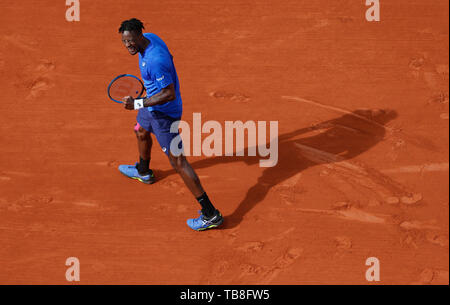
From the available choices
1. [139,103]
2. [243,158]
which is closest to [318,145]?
[243,158]

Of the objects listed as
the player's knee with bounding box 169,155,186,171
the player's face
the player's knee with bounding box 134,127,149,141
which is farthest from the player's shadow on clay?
the player's face

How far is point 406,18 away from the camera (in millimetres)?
7695

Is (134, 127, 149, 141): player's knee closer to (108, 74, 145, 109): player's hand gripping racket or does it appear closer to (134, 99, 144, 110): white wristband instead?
(108, 74, 145, 109): player's hand gripping racket

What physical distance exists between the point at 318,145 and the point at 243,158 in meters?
0.97

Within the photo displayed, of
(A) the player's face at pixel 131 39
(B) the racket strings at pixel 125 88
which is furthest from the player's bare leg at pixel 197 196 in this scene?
(A) the player's face at pixel 131 39

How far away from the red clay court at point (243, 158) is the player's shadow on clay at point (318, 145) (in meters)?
0.02

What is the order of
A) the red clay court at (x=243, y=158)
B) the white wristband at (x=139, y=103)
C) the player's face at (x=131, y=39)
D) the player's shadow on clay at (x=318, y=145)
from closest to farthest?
the player's face at (x=131, y=39) < the white wristband at (x=139, y=103) < the red clay court at (x=243, y=158) < the player's shadow on clay at (x=318, y=145)

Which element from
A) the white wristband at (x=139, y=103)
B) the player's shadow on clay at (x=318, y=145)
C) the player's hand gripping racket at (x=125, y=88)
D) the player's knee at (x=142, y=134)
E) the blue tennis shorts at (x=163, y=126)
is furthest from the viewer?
the player's shadow on clay at (x=318, y=145)

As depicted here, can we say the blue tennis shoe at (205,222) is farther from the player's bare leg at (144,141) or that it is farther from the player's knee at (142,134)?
the player's knee at (142,134)

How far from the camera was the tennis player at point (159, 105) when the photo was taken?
15.1 feet

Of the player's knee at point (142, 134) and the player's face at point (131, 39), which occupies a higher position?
the player's face at point (131, 39)

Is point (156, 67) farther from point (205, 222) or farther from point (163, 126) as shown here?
point (205, 222)

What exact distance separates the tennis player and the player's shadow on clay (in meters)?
0.54

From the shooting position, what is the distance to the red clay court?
16.7 ft
